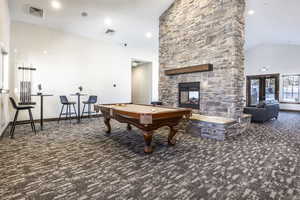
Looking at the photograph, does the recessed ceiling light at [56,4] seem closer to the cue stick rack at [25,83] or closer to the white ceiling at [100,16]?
the white ceiling at [100,16]

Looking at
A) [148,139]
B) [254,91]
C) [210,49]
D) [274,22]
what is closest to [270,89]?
[254,91]

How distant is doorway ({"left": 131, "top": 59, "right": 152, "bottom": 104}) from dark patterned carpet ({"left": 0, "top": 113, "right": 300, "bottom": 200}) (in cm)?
629

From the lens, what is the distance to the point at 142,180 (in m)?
1.99

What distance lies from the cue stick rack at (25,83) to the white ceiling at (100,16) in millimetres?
1650

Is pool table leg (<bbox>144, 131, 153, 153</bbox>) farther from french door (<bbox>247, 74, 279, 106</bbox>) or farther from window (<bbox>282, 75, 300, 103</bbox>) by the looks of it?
window (<bbox>282, 75, 300, 103</bbox>)

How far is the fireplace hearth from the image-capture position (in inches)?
193

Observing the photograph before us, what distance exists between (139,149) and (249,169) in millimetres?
1827

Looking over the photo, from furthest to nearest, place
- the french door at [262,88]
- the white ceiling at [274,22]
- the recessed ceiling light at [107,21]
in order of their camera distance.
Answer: the french door at [262,88] < the recessed ceiling light at [107,21] < the white ceiling at [274,22]

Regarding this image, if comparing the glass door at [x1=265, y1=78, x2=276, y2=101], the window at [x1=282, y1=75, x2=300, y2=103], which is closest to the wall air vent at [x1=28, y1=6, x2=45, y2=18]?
the glass door at [x1=265, y1=78, x2=276, y2=101]

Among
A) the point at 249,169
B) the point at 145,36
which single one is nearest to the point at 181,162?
the point at 249,169

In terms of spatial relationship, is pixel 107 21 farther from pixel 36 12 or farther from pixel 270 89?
pixel 270 89

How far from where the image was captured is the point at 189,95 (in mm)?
5180

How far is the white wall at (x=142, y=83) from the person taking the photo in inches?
378

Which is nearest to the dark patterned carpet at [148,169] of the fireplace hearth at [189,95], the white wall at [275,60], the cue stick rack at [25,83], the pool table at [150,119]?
the pool table at [150,119]
